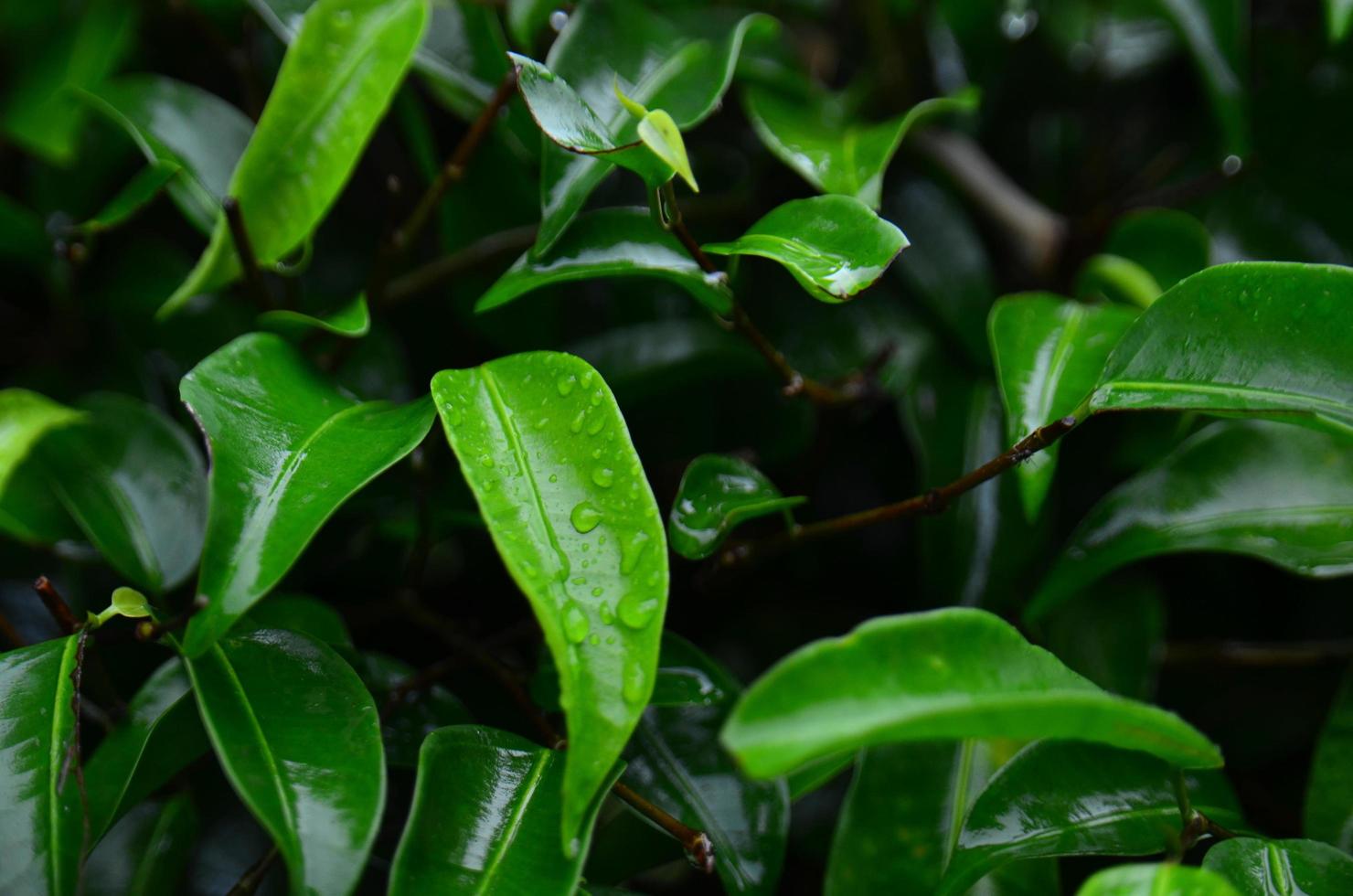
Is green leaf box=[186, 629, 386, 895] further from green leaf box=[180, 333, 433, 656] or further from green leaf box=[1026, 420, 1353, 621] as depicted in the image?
Result: green leaf box=[1026, 420, 1353, 621]

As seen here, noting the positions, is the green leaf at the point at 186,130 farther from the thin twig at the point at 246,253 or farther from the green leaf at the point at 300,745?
the green leaf at the point at 300,745

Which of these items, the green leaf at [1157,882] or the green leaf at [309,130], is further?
the green leaf at [309,130]

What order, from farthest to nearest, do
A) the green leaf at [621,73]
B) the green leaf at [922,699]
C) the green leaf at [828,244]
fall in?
the green leaf at [621,73] < the green leaf at [828,244] < the green leaf at [922,699]

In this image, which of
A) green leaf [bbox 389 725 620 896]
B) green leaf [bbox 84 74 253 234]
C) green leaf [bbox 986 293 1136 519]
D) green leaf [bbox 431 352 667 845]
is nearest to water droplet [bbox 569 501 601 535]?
green leaf [bbox 431 352 667 845]

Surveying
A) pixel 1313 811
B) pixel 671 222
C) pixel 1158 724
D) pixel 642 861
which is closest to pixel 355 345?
pixel 671 222

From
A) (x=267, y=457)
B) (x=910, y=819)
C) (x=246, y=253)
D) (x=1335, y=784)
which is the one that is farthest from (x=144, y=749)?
(x=1335, y=784)

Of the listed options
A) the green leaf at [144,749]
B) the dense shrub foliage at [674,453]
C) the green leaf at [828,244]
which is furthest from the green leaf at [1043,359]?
the green leaf at [144,749]
